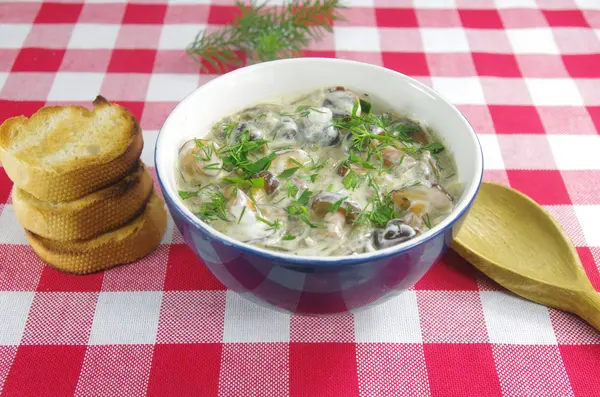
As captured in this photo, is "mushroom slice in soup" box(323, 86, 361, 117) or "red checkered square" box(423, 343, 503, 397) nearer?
"red checkered square" box(423, 343, 503, 397)

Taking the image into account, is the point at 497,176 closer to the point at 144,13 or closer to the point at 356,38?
the point at 356,38

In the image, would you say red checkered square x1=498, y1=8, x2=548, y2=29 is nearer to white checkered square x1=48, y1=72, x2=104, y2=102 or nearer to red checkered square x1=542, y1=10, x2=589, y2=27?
red checkered square x1=542, y1=10, x2=589, y2=27

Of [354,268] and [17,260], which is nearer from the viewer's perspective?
[354,268]

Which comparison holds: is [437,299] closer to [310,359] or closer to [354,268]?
[310,359]

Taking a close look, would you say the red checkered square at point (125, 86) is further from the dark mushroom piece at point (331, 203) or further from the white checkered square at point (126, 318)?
the dark mushroom piece at point (331, 203)

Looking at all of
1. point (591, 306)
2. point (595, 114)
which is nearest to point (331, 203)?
point (591, 306)

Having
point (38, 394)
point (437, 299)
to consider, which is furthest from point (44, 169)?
point (437, 299)

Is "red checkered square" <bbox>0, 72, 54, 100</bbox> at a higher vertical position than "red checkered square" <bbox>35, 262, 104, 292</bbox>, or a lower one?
higher

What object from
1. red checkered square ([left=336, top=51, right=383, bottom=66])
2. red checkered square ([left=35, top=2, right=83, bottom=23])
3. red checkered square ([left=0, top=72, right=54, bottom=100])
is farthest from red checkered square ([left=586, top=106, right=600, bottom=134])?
red checkered square ([left=35, top=2, right=83, bottom=23])
